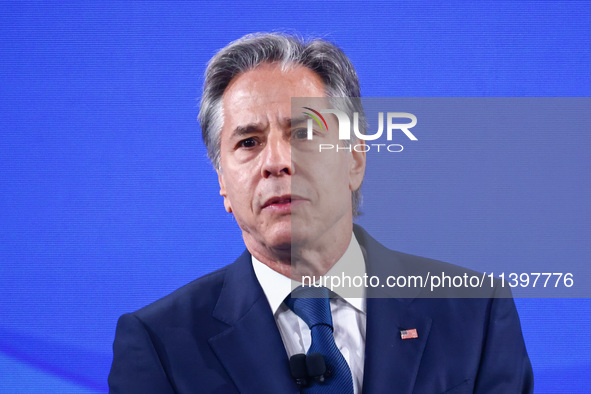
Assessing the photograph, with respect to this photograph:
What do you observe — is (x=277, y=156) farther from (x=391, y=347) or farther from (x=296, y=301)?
(x=391, y=347)

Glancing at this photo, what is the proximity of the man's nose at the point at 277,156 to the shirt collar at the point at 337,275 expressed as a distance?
0.79ft

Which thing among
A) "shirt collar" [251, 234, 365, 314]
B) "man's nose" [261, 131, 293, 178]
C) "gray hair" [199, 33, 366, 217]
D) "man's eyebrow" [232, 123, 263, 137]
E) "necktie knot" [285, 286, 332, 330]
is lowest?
"necktie knot" [285, 286, 332, 330]

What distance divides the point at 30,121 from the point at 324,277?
3.76 ft

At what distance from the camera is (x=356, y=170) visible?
164 cm

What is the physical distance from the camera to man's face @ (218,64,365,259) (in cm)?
154

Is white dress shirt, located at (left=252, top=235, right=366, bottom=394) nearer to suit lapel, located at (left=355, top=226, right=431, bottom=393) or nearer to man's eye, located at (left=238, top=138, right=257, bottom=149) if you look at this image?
suit lapel, located at (left=355, top=226, right=431, bottom=393)

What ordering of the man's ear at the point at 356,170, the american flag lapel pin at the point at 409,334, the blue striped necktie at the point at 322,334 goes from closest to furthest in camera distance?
the blue striped necktie at the point at 322,334
the american flag lapel pin at the point at 409,334
the man's ear at the point at 356,170

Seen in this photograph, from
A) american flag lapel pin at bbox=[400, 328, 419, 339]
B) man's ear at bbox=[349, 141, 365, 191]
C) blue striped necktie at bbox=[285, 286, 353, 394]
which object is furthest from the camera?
man's ear at bbox=[349, 141, 365, 191]

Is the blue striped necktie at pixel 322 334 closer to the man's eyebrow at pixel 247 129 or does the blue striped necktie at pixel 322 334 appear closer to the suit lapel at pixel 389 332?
the suit lapel at pixel 389 332

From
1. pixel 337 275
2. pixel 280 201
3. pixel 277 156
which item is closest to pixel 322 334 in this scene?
pixel 337 275

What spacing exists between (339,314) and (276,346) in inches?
6.8

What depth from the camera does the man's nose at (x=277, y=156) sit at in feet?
5.08

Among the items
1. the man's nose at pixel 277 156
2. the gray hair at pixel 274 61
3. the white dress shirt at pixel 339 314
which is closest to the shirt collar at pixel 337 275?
the white dress shirt at pixel 339 314

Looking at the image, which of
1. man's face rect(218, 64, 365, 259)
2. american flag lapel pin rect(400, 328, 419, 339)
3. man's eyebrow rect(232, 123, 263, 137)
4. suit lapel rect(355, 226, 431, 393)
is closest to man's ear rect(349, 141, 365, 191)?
man's face rect(218, 64, 365, 259)
